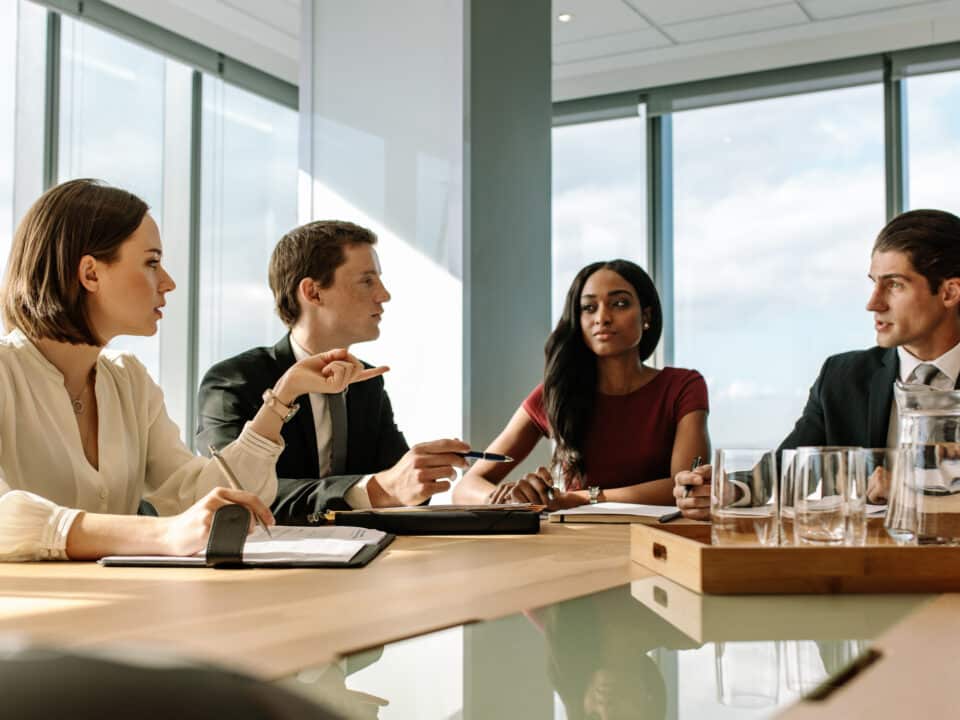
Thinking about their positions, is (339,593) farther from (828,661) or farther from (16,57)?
(16,57)

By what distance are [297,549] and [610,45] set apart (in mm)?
4893

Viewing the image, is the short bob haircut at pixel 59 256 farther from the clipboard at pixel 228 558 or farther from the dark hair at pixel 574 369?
the dark hair at pixel 574 369

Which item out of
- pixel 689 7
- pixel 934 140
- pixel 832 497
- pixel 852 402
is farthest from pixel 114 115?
pixel 832 497

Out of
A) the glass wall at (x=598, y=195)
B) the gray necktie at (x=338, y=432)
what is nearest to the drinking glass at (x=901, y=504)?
the gray necktie at (x=338, y=432)

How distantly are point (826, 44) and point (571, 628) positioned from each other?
5.54m

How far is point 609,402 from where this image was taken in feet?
10.3

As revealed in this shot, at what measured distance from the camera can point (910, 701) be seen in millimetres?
654

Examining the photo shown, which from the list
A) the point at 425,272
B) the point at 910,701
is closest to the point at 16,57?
the point at 425,272

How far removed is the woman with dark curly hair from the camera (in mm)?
2998

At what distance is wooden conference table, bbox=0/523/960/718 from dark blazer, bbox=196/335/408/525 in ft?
2.36

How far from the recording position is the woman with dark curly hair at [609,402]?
2998 millimetres

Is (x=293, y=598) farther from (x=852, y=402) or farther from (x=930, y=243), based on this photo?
(x=930, y=243)

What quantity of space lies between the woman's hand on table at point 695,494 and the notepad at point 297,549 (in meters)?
0.67

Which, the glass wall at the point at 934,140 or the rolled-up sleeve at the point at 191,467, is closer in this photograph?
the rolled-up sleeve at the point at 191,467
